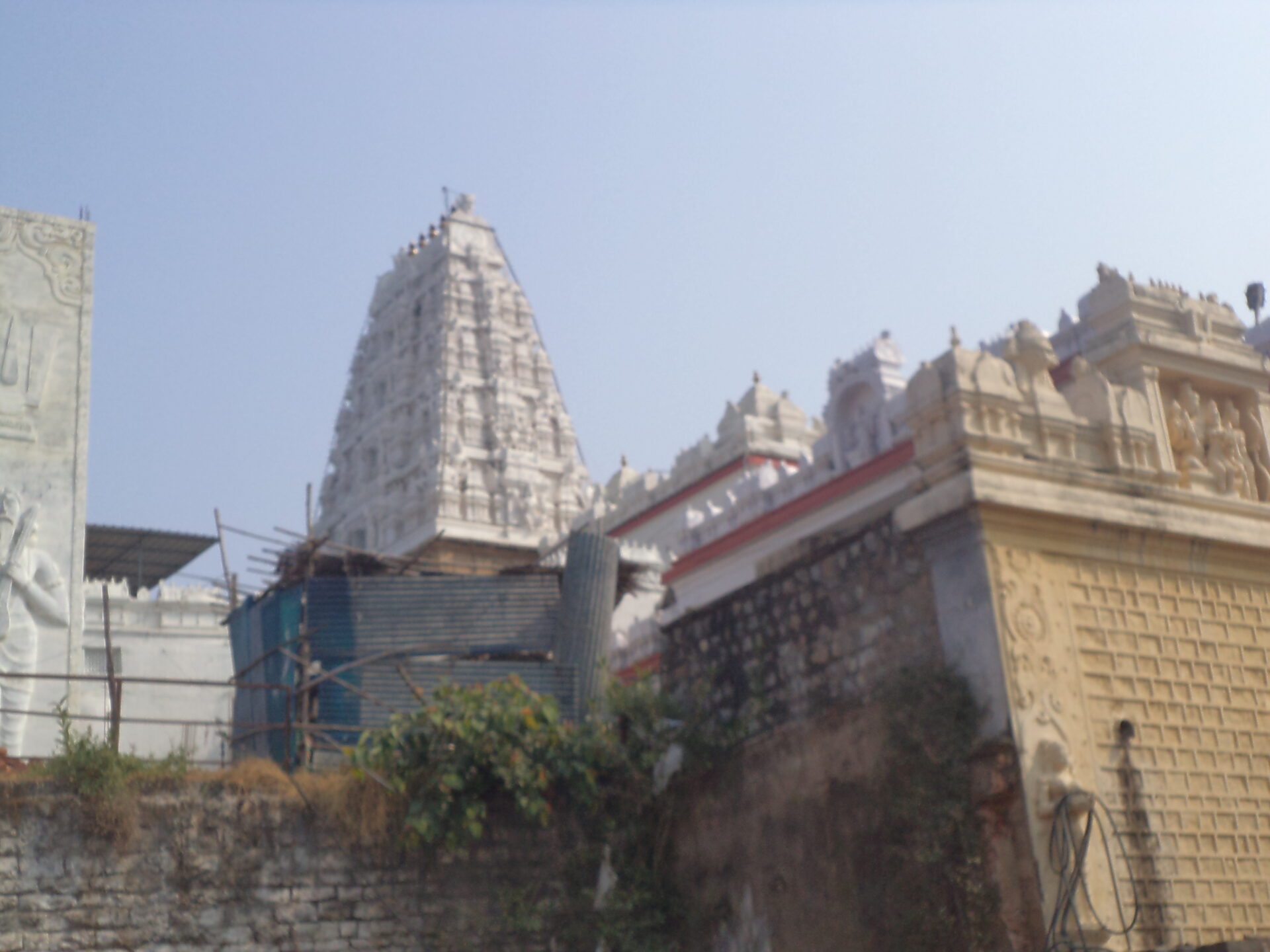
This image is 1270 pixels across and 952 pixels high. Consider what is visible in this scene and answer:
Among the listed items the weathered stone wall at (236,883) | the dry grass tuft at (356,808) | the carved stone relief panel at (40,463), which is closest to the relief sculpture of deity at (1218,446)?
the weathered stone wall at (236,883)

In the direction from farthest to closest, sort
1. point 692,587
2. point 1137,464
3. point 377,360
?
point 377,360
point 692,587
point 1137,464

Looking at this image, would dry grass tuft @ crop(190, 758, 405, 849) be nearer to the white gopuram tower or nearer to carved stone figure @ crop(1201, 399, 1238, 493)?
carved stone figure @ crop(1201, 399, 1238, 493)

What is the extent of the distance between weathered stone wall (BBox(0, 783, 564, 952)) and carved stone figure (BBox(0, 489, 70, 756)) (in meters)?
6.28

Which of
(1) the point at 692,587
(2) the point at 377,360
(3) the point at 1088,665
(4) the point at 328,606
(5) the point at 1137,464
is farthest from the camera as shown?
(2) the point at 377,360

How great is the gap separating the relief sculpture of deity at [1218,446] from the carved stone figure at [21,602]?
11639 mm

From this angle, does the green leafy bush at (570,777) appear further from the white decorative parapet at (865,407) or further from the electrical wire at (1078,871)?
the white decorative parapet at (865,407)

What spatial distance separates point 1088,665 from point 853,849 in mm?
2030

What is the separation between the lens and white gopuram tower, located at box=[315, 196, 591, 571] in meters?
33.5

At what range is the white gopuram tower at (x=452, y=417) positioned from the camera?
3350cm

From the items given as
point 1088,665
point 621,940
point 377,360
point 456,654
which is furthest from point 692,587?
point 377,360

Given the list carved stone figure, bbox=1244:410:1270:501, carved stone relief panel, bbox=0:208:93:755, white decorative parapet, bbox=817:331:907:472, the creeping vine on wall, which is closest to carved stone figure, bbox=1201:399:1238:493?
carved stone figure, bbox=1244:410:1270:501

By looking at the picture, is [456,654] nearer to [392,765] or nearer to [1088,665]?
[392,765]

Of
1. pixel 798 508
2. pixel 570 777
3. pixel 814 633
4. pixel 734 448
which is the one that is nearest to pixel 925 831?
pixel 814 633

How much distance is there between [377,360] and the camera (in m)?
37.8
